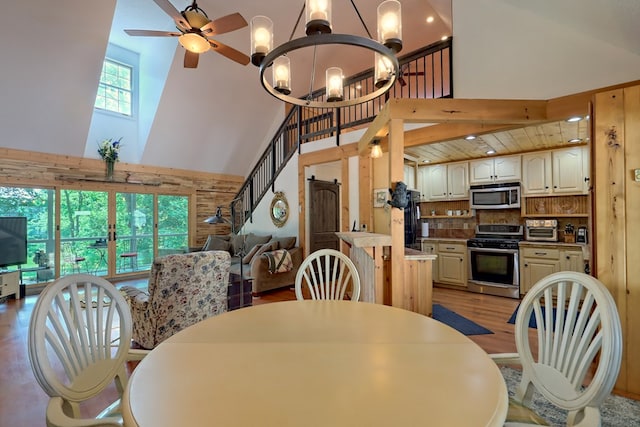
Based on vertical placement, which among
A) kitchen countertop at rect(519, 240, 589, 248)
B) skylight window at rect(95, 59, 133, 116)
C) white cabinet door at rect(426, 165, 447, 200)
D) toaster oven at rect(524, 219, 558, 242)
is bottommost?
Result: kitchen countertop at rect(519, 240, 589, 248)

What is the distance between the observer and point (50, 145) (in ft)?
17.2

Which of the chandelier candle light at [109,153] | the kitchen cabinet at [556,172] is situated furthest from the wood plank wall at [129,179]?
the kitchen cabinet at [556,172]

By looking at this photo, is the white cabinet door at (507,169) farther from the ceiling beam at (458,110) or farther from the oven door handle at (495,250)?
the ceiling beam at (458,110)

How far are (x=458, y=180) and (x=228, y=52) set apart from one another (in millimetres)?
4173

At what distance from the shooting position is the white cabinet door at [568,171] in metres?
4.29

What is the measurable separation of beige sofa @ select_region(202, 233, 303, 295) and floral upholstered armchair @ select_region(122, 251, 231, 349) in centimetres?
126

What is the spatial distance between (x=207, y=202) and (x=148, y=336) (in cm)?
520

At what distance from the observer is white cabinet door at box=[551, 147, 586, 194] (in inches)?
169

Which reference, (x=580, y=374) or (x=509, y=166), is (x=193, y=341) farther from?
(x=509, y=166)

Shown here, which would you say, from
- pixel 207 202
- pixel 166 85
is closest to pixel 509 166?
pixel 166 85

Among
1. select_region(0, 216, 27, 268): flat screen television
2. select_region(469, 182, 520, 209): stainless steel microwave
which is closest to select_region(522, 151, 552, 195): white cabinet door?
select_region(469, 182, 520, 209): stainless steel microwave

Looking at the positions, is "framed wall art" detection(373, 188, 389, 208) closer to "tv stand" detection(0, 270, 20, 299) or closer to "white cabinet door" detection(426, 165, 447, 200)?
"white cabinet door" detection(426, 165, 447, 200)

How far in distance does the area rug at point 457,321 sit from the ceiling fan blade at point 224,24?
3.94 meters

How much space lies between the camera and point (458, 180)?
5.34 metres
